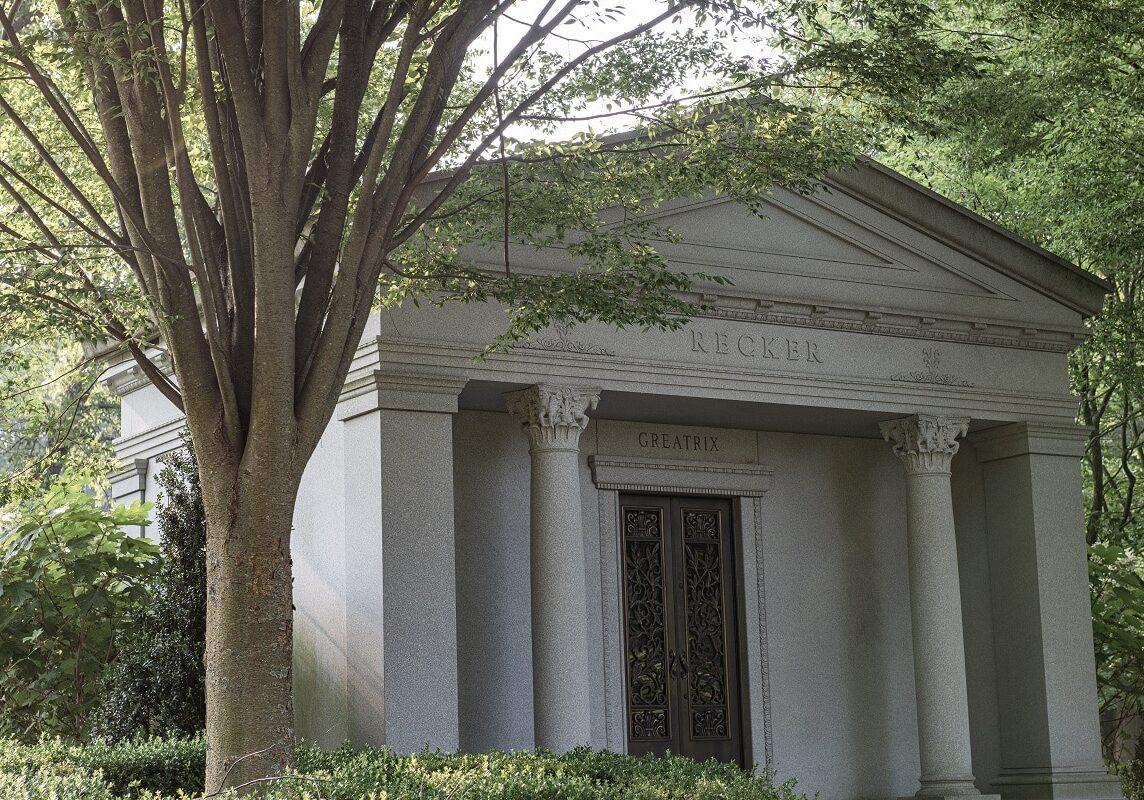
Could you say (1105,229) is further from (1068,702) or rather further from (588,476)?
(588,476)

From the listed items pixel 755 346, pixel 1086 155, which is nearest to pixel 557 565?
pixel 755 346

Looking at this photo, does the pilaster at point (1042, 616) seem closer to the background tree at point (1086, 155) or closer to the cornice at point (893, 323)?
the cornice at point (893, 323)

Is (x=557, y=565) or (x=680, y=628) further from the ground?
(x=557, y=565)

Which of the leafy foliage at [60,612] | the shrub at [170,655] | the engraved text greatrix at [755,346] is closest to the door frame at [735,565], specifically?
the engraved text greatrix at [755,346]

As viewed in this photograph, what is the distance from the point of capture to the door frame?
1473cm

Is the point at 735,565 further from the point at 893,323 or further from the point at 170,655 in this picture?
the point at 170,655

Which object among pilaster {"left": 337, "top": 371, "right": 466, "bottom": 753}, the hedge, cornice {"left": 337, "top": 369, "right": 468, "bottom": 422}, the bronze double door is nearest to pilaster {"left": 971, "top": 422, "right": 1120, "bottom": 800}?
the bronze double door

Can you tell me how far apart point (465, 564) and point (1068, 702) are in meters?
6.96

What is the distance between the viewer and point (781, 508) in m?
16.2

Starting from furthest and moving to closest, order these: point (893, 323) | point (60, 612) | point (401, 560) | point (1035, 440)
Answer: point (1035, 440), point (893, 323), point (60, 612), point (401, 560)

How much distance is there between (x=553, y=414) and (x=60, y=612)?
5421 millimetres

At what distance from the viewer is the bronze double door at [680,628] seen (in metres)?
15.0

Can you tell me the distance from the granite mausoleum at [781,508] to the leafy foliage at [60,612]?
1.99m

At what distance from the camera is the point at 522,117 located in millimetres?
10039
